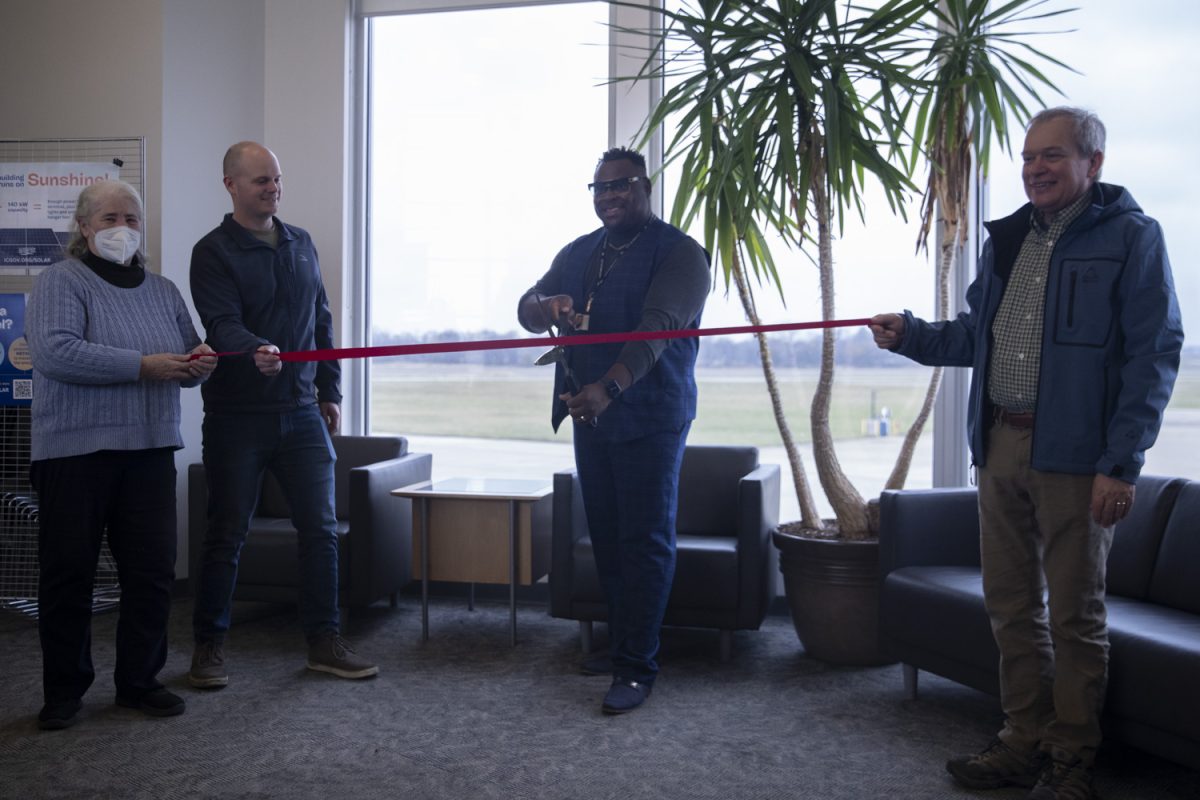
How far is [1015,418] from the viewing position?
8.19 ft

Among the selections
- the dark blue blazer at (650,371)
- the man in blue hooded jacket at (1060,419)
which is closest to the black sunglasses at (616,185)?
the dark blue blazer at (650,371)

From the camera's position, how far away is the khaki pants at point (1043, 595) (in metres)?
2.38

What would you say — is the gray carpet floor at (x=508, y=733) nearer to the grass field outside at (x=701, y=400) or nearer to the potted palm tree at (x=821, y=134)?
the potted palm tree at (x=821, y=134)

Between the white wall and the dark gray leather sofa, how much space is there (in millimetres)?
2895

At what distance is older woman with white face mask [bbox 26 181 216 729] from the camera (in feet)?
9.45

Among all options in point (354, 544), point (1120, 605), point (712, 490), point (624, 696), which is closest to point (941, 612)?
point (1120, 605)

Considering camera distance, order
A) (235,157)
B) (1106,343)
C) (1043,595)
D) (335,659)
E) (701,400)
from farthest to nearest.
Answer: (701,400)
(335,659)
(235,157)
(1043,595)
(1106,343)

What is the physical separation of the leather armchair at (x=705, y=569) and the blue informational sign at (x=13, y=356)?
2.26 m

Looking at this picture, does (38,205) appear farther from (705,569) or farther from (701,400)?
(705,569)

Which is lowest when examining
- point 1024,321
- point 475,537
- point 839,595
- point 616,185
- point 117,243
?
point 839,595

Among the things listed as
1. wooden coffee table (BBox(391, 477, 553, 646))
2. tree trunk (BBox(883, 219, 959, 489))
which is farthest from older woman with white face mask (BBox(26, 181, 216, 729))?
tree trunk (BBox(883, 219, 959, 489))

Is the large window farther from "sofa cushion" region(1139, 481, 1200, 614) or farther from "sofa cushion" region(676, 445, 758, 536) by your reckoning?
"sofa cushion" region(1139, 481, 1200, 614)

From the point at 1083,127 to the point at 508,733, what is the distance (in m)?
2.17

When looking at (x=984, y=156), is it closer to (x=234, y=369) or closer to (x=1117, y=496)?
(x=1117, y=496)
